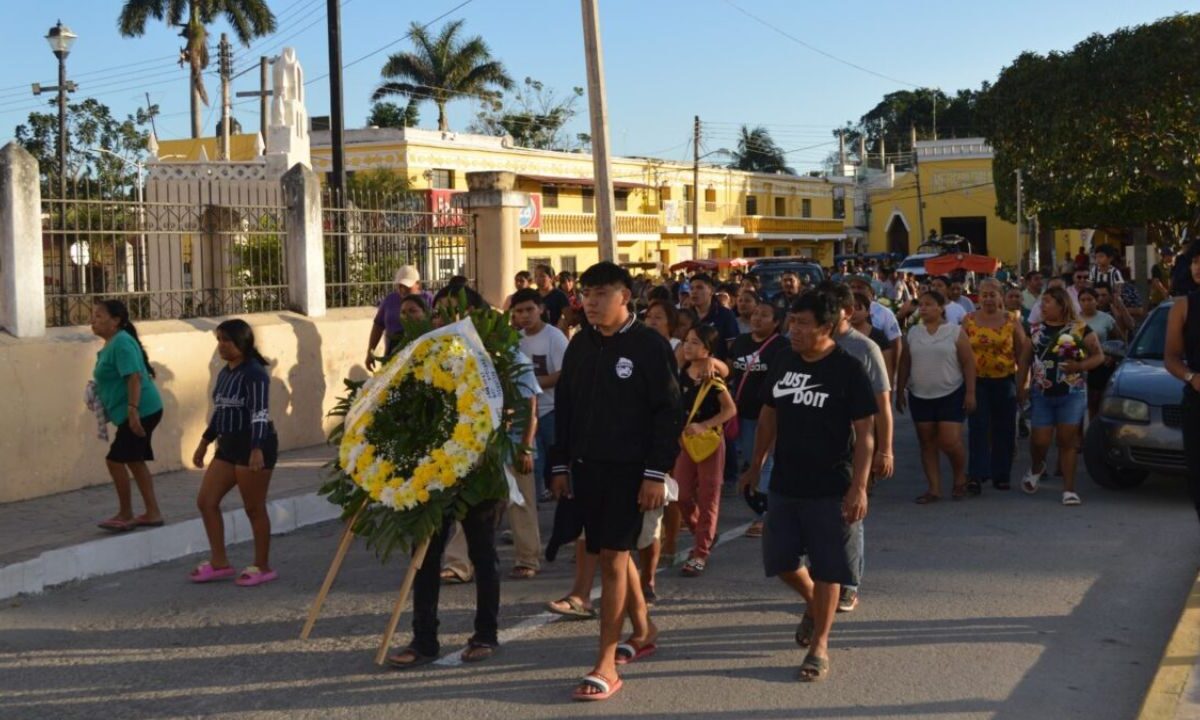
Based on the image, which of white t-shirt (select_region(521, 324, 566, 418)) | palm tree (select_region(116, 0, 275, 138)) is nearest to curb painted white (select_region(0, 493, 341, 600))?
white t-shirt (select_region(521, 324, 566, 418))

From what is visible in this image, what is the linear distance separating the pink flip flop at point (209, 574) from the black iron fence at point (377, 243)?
249 inches

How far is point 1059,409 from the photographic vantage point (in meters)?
10.9

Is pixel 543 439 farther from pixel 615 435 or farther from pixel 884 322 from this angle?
pixel 615 435

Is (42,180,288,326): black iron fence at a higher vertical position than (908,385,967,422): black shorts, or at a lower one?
higher

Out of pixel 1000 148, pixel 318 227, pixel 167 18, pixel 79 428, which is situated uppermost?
pixel 167 18

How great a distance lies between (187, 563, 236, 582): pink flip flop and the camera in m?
8.26

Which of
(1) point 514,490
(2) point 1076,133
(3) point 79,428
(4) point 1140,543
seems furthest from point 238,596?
(2) point 1076,133

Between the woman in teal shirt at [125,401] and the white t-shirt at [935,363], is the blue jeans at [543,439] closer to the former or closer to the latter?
the woman in teal shirt at [125,401]

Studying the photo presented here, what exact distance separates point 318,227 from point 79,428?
12.1ft

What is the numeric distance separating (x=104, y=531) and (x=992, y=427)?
7041 millimetres

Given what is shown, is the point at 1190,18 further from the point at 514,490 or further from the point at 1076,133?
the point at 514,490

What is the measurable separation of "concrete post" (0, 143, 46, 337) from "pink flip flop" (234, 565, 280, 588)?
3.75m

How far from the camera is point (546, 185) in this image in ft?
160

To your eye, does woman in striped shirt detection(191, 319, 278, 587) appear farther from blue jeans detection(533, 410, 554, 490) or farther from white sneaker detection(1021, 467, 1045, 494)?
white sneaker detection(1021, 467, 1045, 494)
